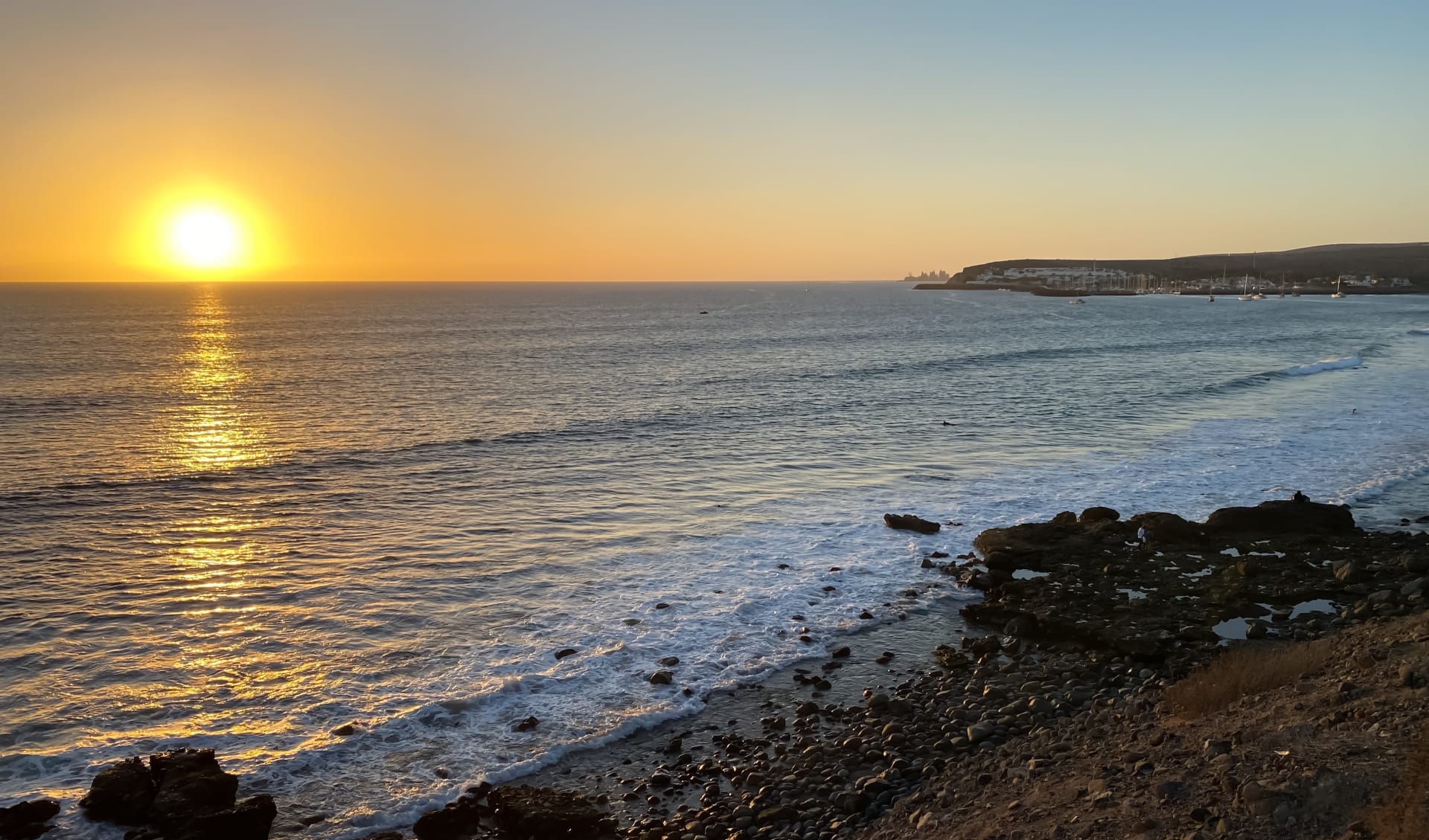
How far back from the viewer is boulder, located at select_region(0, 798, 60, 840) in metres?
11.2

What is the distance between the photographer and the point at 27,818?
11336 mm

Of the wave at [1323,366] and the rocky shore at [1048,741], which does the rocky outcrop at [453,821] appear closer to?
the rocky shore at [1048,741]

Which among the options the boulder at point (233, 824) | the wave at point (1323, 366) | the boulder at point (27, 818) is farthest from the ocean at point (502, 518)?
the boulder at point (233, 824)

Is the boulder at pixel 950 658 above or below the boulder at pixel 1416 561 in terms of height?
below

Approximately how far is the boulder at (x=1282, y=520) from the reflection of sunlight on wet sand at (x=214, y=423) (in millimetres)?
34297

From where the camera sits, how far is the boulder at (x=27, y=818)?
36.6 ft

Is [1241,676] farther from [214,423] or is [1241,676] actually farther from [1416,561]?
[214,423]

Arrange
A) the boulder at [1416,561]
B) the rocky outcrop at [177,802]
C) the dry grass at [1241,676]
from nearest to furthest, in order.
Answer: the rocky outcrop at [177,802] → the dry grass at [1241,676] → the boulder at [1416,561]

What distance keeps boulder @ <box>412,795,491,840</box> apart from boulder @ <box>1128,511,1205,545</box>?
18.7m

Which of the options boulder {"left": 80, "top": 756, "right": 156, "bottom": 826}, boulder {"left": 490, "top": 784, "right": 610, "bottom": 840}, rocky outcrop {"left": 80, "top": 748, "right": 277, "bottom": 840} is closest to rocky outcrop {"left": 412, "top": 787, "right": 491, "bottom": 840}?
boulder {"left": 490, "top": 784, "right": 610, "bottom": 840}

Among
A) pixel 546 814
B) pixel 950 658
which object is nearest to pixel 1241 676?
pixel 950 658

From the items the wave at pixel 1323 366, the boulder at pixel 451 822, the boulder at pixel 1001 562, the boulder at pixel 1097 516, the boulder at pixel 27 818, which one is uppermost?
the wave at pixel 1323 366

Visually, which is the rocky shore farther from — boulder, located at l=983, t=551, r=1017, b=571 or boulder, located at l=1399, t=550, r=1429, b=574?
boulder, located at l=983, t=551, r=1017, b=571

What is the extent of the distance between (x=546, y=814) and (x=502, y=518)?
16114 mm
